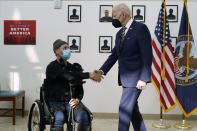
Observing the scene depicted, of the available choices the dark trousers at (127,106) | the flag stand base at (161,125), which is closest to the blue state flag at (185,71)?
the flag stand base at (161,125)

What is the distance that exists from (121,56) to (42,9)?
8.29ft

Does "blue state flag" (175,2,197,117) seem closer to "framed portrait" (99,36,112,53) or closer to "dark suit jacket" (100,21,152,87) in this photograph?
"framed portrait" (99,36,112,53)

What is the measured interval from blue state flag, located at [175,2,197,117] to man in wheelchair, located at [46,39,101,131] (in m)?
1.88

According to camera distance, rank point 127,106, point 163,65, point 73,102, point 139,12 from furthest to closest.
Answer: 1. point 139,12
2. point 163,65
3. point 127,106
4. point 73,102

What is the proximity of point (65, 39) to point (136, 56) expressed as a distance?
2.33 m

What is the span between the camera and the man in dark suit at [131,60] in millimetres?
2549

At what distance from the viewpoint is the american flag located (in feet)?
13.4

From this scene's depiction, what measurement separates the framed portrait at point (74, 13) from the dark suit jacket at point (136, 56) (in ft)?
7.17

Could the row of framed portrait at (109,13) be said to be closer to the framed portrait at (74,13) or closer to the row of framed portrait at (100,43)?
the framed portrait at (74,13)

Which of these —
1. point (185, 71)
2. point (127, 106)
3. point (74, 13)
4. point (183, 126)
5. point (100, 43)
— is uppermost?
point (74, 13)

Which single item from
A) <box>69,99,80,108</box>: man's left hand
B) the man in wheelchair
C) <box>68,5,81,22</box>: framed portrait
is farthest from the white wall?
<box>69,99,80,108</box>: man's left hand

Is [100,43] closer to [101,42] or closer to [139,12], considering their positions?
[101,42]

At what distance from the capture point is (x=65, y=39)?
4695 millimetres

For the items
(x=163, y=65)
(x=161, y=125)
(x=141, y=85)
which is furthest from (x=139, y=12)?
(x=141, y=85)
